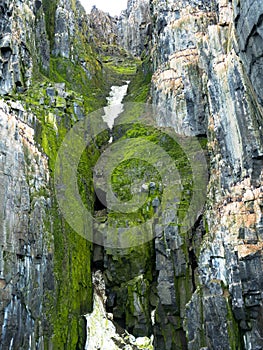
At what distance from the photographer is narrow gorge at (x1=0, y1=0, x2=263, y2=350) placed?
2658 cm

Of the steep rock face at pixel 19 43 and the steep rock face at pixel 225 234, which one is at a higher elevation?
the steep rock face at pixel 19 43

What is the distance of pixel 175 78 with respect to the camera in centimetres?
4681

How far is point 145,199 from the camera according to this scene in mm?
37938

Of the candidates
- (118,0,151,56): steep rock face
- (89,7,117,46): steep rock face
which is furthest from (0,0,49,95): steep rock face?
(118,0,151,56): steep rock face

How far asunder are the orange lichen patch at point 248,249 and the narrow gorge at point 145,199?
0.09m

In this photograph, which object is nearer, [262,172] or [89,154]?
[262,172]

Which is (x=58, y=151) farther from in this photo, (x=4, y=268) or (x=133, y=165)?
(x=4, y=268)

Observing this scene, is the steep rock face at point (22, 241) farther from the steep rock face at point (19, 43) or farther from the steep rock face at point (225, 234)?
the steep rock face at point (19, 43)

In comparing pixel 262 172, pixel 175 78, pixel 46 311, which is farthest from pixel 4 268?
pixel 175 78

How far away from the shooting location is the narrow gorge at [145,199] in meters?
26.6

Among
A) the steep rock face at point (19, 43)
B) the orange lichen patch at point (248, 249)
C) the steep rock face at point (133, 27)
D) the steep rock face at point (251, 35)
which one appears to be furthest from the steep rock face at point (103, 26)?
the steep rock face at point (251, 35)

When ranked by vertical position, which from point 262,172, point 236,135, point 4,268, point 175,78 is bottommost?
point 4,268

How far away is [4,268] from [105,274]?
13.9 m

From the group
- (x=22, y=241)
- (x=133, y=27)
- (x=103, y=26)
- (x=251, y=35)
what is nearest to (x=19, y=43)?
(x=22, y=241)
